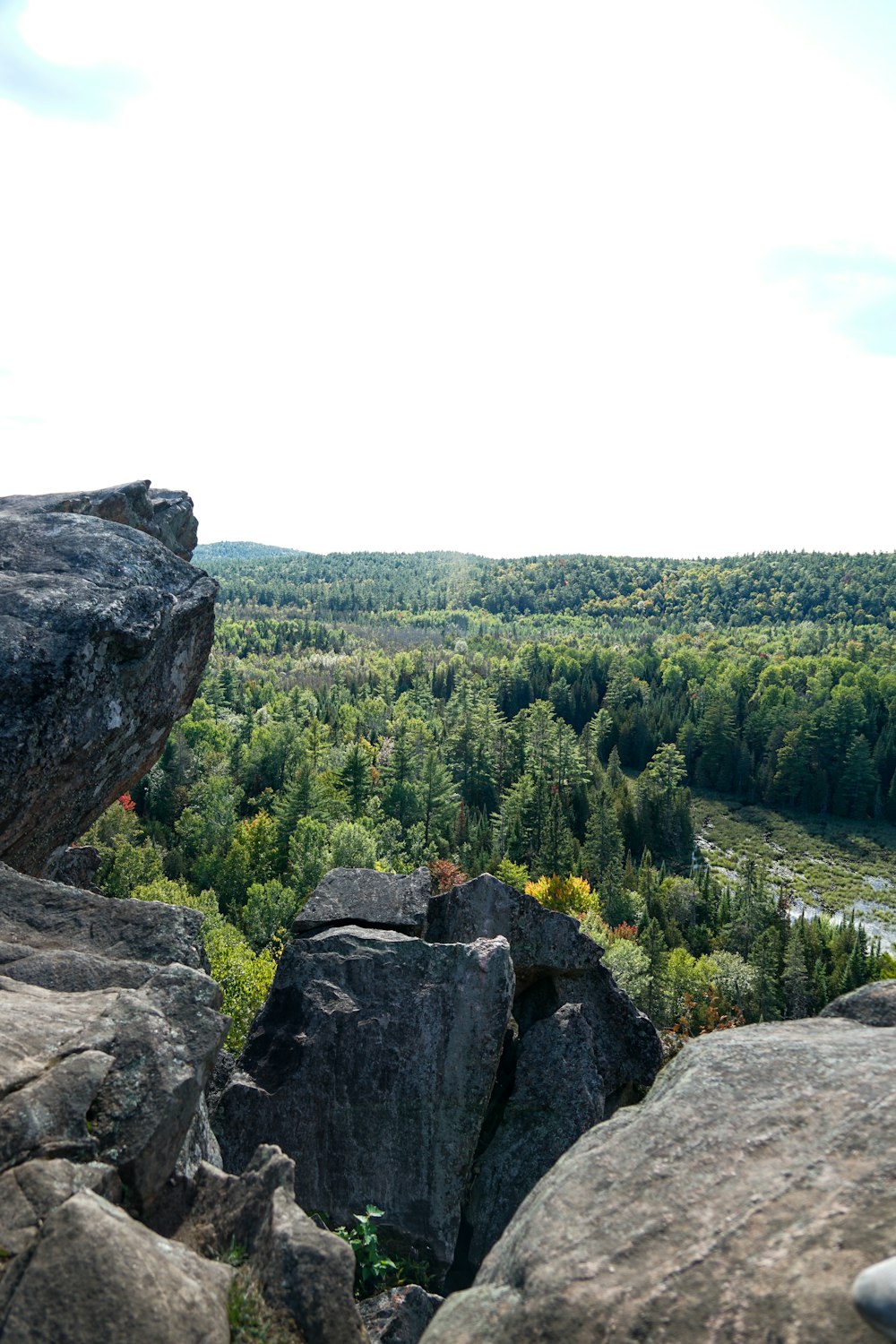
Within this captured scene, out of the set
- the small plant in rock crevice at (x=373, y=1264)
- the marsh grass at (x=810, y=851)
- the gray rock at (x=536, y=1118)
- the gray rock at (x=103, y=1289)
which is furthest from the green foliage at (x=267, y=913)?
the marsh grass at (x=810, y=851)

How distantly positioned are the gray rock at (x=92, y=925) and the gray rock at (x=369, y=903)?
482cm

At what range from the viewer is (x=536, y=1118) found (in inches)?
584

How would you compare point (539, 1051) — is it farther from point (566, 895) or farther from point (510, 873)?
point (566, 895)

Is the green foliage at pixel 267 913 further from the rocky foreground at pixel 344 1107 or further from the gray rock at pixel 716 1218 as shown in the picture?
the gray rock at pixel 716 1218

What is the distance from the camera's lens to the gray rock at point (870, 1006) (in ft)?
33.3

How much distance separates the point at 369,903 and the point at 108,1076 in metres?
9.66

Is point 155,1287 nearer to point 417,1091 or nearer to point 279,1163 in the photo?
point 279,1163

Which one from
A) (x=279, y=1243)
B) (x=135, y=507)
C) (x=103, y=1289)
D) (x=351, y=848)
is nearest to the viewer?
(x=103, y=1289)

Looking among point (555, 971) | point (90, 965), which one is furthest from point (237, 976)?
point (90, 965)

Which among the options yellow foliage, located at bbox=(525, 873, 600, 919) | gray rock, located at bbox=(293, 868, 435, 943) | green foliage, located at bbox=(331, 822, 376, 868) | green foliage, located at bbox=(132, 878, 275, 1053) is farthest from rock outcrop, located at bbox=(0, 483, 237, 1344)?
yellow foliage, located at bbox=(525, 873, 600, 919)

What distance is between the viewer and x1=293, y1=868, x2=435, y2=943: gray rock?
17.4m

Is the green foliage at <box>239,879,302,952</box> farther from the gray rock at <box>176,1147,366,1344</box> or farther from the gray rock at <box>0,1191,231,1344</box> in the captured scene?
the gray rock at <box>0,1191,231,1344</box>

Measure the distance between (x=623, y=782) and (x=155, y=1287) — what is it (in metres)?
113

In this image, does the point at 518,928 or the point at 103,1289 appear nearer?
the point at 103,1289
